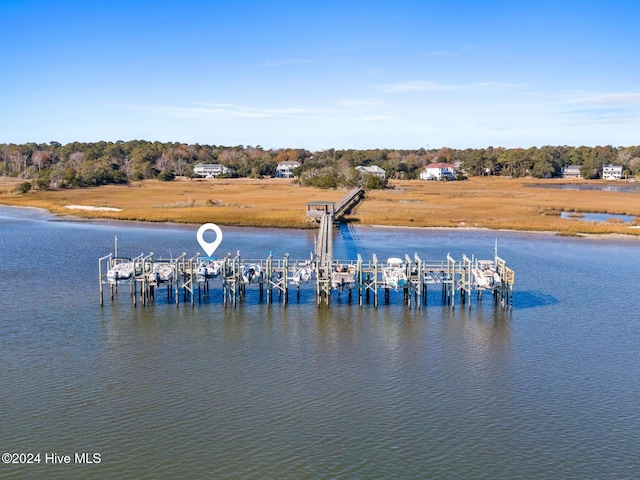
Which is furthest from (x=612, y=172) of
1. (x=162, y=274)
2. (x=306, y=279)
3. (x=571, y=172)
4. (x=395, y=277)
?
(x=162, y=274)

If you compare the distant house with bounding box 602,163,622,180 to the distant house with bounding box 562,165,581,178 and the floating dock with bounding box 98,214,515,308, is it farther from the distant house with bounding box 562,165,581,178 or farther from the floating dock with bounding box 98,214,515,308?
the floating dock with bounding box 98,214,515,308

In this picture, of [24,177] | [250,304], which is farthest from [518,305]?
[24,177]

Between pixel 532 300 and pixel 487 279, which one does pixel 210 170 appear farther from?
pixel 487 279

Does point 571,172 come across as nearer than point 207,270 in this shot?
No

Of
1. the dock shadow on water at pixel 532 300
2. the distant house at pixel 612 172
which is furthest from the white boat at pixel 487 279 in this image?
the distant house at pixel 612 172

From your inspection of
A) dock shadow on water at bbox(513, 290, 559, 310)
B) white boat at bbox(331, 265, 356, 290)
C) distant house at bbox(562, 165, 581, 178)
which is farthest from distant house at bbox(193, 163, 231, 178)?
dock shadow on water at bbox(513, 290, 559, 310)

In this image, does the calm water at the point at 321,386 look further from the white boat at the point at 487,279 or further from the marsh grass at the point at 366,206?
the marsh grass at the point at 366,206

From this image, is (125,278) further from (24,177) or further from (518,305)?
(24,177)
